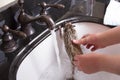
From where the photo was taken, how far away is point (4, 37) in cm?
69

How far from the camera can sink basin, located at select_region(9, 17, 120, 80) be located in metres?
0.76

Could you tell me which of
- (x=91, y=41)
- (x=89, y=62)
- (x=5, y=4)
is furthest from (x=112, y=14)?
(x=5, y=4)

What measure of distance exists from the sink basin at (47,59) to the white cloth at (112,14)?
0.11 ft

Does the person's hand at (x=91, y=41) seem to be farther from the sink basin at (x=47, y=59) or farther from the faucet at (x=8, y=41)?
the faucet at (x=8, y=41)

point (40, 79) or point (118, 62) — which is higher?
point (118, 62)

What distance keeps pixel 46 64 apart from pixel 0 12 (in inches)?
12.4

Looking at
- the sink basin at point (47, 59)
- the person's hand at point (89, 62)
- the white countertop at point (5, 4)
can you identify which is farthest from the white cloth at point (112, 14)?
the white countertop at point (5, 4)

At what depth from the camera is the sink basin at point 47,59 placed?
2.49ft

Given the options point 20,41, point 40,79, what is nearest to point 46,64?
point 40,79

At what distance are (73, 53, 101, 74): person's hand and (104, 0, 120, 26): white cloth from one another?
231mm

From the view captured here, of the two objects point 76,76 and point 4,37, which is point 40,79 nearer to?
point 76,76

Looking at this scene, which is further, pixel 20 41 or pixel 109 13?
pixel 109 13

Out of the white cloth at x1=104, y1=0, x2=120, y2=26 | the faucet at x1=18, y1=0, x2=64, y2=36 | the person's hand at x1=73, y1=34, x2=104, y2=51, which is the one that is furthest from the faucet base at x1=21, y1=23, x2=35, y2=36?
the white cloth at x1=104, y1=0, x2=120, y2=26

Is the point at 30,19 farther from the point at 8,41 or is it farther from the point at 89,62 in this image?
the point at 89,62
